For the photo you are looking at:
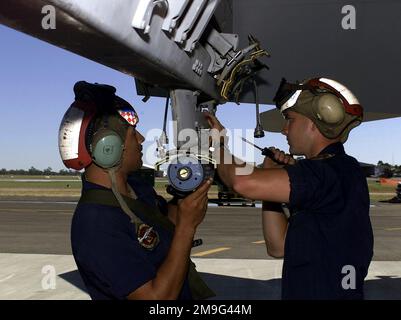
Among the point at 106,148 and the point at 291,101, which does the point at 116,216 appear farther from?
the point at 291,101

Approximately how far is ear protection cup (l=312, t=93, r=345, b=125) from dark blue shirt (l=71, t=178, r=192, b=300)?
1.02m

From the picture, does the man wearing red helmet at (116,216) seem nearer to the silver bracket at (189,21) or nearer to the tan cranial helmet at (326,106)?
the tan cranial helmet at (326,106)

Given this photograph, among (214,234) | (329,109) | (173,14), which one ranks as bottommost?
(214,234)

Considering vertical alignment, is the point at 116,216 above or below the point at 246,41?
below

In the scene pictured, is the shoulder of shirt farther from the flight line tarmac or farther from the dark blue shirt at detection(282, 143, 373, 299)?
the flight line tarmac

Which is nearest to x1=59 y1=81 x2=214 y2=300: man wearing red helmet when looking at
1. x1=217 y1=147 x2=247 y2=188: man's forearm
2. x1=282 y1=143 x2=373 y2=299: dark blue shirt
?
x1=217 y1=147 x2=247 y2=188: man's forearm

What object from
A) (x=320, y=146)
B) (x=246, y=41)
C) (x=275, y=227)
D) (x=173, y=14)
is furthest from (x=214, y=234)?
(x=320, y=146)


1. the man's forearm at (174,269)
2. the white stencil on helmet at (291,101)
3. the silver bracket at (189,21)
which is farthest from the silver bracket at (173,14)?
the man's forearm at (174,269)

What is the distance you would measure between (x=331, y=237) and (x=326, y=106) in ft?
1.98

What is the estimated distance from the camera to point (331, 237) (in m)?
2.31

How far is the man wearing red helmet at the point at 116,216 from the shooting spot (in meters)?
2.04

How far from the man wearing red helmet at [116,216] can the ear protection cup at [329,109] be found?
717 millimetres
